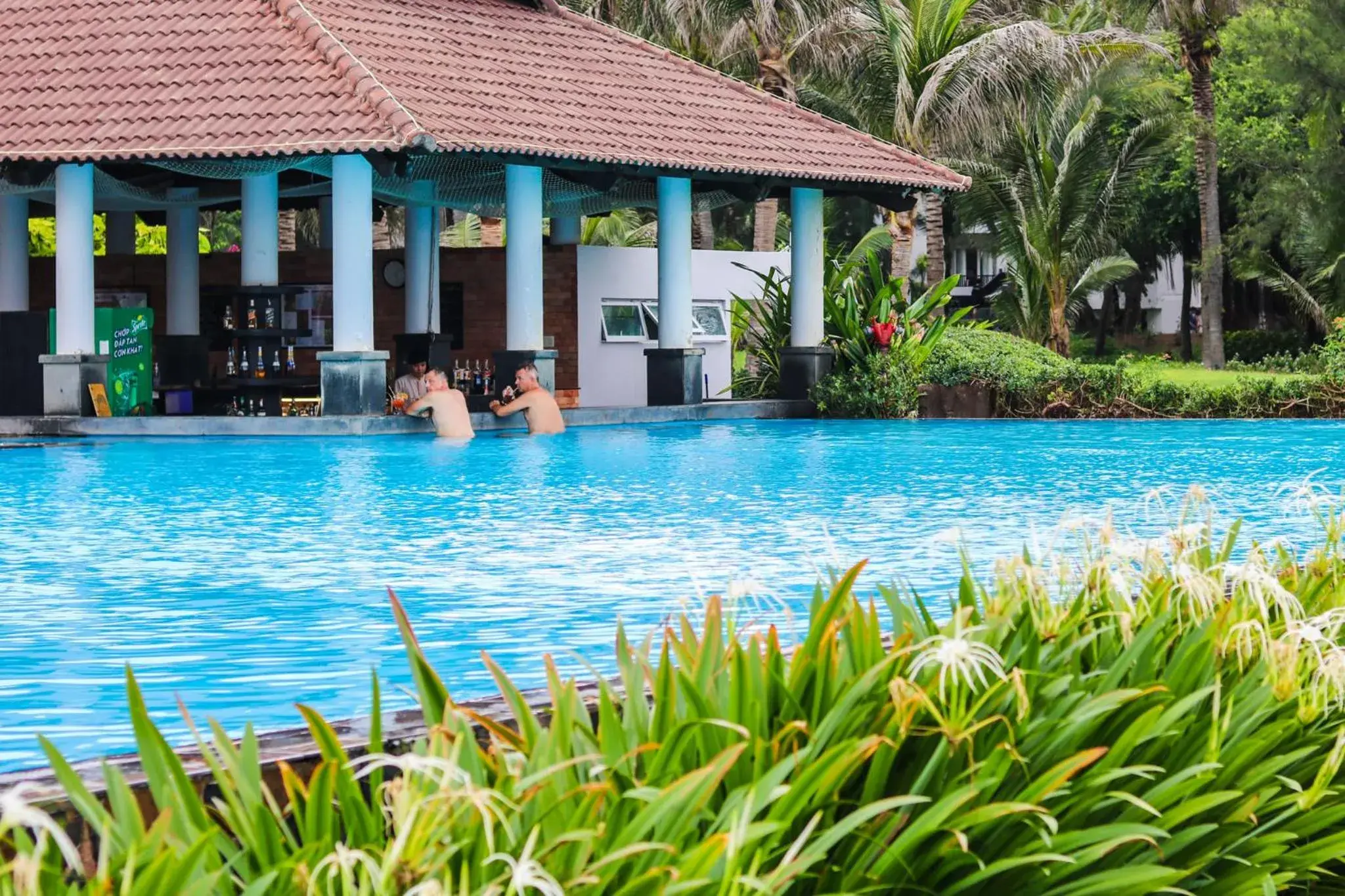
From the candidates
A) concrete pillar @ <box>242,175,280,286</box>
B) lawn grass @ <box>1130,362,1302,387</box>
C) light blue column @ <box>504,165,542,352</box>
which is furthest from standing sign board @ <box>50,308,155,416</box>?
lawn grass @ <box>1130,362,1302,387</box>

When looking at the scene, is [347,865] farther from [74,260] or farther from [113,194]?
[113,194]

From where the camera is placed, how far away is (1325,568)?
5922 mm

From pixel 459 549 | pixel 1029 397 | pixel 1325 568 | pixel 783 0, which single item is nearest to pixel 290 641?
pixel 459 549

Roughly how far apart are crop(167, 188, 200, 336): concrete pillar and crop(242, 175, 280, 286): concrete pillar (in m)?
3.04

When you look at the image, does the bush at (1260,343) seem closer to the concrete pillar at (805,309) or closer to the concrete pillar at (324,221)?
the concrete pillar at (805,309)

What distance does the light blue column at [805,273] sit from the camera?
92.5 feet

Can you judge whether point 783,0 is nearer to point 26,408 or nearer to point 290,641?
point 26,408

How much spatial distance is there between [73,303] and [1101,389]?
13.6 m

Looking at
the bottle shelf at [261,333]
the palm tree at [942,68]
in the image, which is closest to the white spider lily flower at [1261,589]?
the bottle shelf at [261,333]

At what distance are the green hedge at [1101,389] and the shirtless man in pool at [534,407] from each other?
22.1 ft

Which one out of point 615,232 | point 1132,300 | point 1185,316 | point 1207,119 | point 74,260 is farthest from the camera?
point 1132,300

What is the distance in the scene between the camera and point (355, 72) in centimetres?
2250

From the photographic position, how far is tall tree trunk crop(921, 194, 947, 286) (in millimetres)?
40594

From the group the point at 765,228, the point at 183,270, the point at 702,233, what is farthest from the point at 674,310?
the point at 702,233
